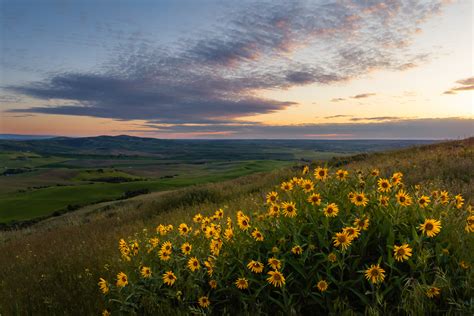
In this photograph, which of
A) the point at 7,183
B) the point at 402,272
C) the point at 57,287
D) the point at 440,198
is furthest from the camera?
the point at 7,183

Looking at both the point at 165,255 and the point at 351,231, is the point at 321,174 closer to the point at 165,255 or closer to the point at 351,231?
the point at 351,231

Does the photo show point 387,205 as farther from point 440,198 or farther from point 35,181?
point 35,181

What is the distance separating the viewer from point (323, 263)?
3.35 meters

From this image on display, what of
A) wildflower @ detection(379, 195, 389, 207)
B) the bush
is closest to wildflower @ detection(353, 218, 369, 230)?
the bush

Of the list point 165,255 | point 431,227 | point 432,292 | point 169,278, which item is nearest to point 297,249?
point 432,292

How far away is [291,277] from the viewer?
130 inches

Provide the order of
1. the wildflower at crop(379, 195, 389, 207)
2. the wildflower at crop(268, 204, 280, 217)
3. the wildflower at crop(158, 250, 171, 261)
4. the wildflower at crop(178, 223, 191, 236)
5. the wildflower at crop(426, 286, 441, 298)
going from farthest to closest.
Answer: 1. the wildflower at crop(178, 223, 191, 236)
2. the wildflower at crop(268, 204, 280, 217)
3. the wildflower at crop(158, 250, 171, 261)
4. the wildflower at crop(379, 195, 389, 207)
5. the wildflower at crop(426, 286, 441, 298)


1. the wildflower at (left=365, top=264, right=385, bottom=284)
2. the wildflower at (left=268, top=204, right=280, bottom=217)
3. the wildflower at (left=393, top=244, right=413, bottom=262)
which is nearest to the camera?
the wildflower at (left=365, top=264, right=385, bottom=284)

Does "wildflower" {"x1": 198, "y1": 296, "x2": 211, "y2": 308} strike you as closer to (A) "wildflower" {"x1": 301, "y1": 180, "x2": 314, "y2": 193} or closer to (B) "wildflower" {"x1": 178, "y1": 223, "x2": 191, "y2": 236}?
(B) "wildflower" {"x1": 178, "y1": 223, "x2": 191, "y2": 236}

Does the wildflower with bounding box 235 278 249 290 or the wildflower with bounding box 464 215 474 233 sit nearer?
the wildflower with bounding box 235 278 249 290

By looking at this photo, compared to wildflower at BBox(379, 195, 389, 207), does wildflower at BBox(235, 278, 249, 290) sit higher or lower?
lower


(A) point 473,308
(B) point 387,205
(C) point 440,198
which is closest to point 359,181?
(B) point 387,205

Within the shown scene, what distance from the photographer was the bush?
302cm

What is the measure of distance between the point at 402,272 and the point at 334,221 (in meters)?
0.81
